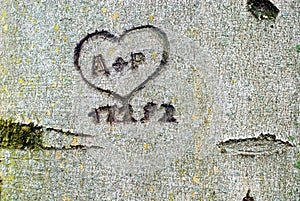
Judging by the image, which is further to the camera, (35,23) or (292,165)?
(35,23)

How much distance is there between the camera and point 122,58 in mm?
1106

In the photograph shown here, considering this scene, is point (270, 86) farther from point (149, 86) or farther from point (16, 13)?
point (16, 13)

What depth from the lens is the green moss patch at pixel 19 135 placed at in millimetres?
1190

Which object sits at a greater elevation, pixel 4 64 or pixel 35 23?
pixel 35 23

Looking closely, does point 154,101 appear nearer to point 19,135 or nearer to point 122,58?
point 122,58

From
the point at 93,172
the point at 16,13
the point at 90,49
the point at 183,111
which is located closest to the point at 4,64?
the point at 16,13

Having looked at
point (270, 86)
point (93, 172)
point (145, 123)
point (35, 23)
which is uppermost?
point (35, 23)

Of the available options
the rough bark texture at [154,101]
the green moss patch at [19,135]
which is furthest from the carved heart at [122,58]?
the green moss patch at [19,135]

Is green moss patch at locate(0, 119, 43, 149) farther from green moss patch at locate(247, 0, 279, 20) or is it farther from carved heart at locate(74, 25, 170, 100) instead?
green moss patch at locate(247, 0, 279, 20)

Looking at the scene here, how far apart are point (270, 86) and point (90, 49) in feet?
1.53

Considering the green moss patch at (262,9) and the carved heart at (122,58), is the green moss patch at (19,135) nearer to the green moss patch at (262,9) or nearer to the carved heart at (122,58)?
the carved heart at (122,58)

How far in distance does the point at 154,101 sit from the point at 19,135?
1.35 ft

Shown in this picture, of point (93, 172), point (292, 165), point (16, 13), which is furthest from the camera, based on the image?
point (16, 13)

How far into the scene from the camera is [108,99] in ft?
3.66
